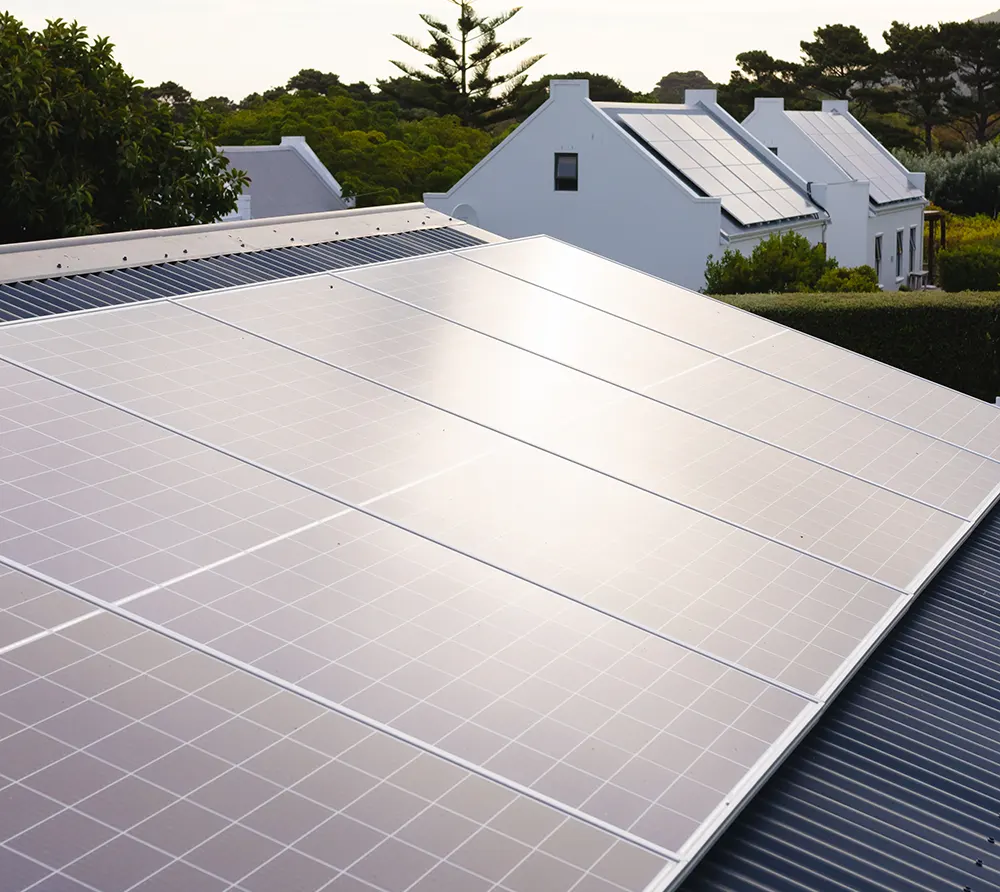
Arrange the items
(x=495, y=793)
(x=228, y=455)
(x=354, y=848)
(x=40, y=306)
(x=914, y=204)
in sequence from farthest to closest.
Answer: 1. (x=914, y=204)
2. (x=40, y=306)
3. (x=228, y=455)
4. (x=495, y=793)
5. (x=354, y=848)

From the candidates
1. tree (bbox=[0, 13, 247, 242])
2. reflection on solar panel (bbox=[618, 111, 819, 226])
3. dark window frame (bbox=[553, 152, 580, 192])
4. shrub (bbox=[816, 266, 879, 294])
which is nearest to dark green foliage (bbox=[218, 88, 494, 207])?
reflection on solar panel (bbox=[618, 111, 819, 226])

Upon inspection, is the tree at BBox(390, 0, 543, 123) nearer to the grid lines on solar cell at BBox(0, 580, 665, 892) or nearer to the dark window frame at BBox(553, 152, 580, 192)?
the dark window frame at BBox(553, 152, 580, 192)

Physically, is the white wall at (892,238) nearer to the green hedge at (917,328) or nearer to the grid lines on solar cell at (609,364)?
the green hedge at (917,328)

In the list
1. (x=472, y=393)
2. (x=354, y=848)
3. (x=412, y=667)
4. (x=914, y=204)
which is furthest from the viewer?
(x=914, y=204)

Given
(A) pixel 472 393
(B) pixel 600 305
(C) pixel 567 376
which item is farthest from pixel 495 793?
(B) pixel 600 305

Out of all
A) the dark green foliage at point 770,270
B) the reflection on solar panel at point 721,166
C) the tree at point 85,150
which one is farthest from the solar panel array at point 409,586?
the reflection on solar panel at point 721,166

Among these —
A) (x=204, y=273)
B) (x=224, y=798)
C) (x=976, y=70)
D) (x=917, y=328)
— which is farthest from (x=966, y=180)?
(x=224, y=798)

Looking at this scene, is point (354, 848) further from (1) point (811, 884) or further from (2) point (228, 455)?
(2) point (228, 455)
